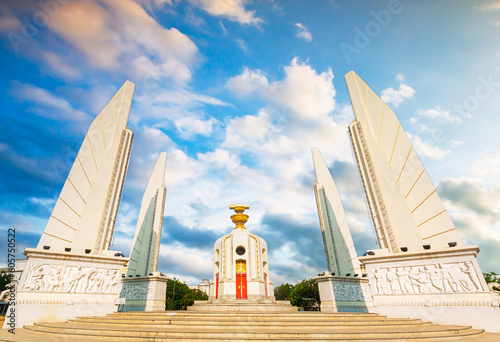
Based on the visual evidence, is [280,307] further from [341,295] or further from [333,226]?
[333,226]

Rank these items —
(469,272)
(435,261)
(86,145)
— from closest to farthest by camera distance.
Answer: (469,272)
(435,261)
(86,145)

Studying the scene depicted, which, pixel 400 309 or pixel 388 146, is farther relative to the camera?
pixel 388 146

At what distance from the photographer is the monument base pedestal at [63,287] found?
26.4 feet

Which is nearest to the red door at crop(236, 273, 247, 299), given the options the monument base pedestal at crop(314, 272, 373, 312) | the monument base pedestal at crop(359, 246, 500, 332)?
the monument base pedestal at crop(314, 272, 373, 312)

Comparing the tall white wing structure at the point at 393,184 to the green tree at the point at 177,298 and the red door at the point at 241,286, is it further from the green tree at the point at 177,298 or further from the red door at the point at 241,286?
the green tree at the point at 177,298

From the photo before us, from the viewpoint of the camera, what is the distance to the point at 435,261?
8.16 m

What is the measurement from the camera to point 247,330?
6207mm

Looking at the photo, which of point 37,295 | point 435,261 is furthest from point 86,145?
point 435,261

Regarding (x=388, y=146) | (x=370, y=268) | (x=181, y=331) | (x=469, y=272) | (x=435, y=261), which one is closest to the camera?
(x=181, y=331)

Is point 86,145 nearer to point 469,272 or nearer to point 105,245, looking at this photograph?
point 105,245

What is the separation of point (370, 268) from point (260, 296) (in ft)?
39.0

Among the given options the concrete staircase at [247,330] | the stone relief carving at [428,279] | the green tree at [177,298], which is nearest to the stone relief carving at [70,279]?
the concrete staircase at [247,330]

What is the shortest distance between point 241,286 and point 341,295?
25.0 feet

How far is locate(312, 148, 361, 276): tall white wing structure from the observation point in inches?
792
